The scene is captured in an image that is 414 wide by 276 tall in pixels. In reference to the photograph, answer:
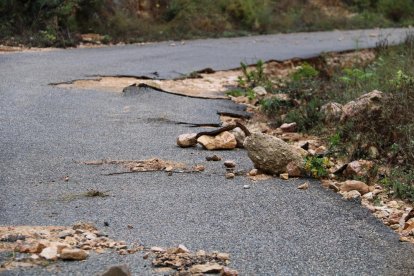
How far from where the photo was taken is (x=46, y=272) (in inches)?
120

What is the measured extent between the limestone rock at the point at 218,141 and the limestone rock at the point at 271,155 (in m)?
0.76

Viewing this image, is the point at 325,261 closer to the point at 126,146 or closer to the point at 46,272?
the point at 46,272

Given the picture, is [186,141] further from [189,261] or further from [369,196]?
[189,261]

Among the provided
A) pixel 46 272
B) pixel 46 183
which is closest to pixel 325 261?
pixel 46 272

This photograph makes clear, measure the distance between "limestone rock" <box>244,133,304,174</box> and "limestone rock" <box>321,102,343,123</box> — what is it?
5.64 ft

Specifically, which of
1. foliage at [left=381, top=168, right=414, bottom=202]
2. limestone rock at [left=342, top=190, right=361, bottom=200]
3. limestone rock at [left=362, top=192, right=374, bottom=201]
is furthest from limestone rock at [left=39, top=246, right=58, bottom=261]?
foliage at [left=381, top=168, right=414, bottom=202]

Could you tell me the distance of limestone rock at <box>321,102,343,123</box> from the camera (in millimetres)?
6660

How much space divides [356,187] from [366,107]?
1783 millimetres

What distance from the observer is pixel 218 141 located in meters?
5.84

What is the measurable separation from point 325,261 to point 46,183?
86.0 inches

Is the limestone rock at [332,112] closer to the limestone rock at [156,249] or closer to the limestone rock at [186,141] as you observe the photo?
the limestone rock at [186,141]

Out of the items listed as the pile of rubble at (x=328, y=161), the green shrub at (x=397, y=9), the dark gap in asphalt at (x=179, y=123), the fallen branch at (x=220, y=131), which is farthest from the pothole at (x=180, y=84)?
the green shrub at (x=397, y=9)

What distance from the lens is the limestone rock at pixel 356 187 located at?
15.4 feet

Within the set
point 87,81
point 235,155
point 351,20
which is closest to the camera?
point 235,155
